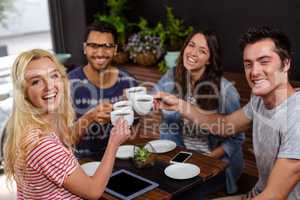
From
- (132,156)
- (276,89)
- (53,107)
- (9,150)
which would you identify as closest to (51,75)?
(53,107)

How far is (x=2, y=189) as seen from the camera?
3369 millimetres

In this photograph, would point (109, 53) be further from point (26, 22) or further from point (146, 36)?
point (26, 22)

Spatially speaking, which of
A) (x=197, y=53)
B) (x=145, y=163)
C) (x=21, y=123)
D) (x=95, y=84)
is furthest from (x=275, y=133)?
(x=95, y=84)

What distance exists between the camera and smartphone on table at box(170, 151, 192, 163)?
1.91 metres

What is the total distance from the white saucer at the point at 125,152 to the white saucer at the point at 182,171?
29cm

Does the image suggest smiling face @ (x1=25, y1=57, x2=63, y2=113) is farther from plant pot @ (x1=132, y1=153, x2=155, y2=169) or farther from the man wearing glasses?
the man wearing glasses

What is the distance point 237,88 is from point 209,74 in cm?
59

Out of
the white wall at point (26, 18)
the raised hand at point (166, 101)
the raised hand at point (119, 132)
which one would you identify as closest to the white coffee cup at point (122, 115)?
the raised hand at point (119, 132)

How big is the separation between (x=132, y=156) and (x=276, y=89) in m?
0.83

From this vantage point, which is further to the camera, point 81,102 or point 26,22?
point 26,22

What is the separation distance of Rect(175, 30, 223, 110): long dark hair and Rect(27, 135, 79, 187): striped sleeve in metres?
1.38

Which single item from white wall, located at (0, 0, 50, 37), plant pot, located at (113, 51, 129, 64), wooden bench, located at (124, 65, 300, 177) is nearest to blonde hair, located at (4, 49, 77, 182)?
wooden bench, located at (124, 65, 300, 177)

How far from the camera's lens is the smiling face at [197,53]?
2.50 metres

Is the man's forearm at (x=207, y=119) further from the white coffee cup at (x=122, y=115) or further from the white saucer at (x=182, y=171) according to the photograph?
the white coffee cup at (x=122, y=115)
